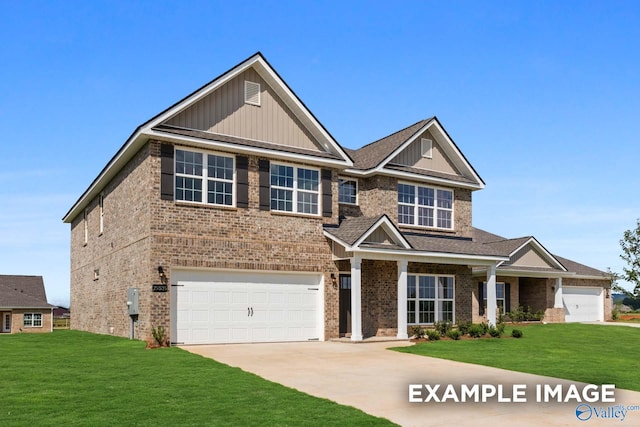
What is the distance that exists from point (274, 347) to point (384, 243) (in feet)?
19.7

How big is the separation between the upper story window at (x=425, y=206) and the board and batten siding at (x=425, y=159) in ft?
3.07

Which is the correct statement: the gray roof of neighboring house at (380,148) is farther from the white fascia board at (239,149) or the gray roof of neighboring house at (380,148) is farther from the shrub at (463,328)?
the shrub at (463,328)

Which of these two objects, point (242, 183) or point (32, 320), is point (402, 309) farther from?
point (32, 320)

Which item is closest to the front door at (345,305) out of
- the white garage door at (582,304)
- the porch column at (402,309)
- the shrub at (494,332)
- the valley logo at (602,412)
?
the porch column at (402,309)

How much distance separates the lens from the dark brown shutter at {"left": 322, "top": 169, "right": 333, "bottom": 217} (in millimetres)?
23203

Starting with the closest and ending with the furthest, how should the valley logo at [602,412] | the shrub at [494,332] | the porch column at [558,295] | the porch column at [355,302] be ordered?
the valley logo at [602,412] → the porch column at [355,302] → the shrub at [494,332] → the porch column at [558,295]

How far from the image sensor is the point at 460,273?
90.4 feet

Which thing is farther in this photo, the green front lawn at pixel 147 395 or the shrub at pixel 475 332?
the shrub at pixel 475 332

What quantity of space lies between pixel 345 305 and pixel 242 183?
246 inches

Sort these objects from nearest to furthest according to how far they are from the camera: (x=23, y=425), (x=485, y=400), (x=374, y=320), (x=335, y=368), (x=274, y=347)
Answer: (x=23, y=425) < (x=485, y=400) < (x=335, y=368) < (x=274, y=347) < (x=374, y=320)

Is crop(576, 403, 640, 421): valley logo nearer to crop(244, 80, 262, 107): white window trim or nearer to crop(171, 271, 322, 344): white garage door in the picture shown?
crop(171, 271, 322, 344): white garage door

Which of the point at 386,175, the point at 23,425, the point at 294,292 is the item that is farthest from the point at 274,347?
the point at 23,425

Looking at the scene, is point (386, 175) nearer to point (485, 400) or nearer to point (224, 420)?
point (485, 400)

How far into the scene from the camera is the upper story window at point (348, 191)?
2618cm
